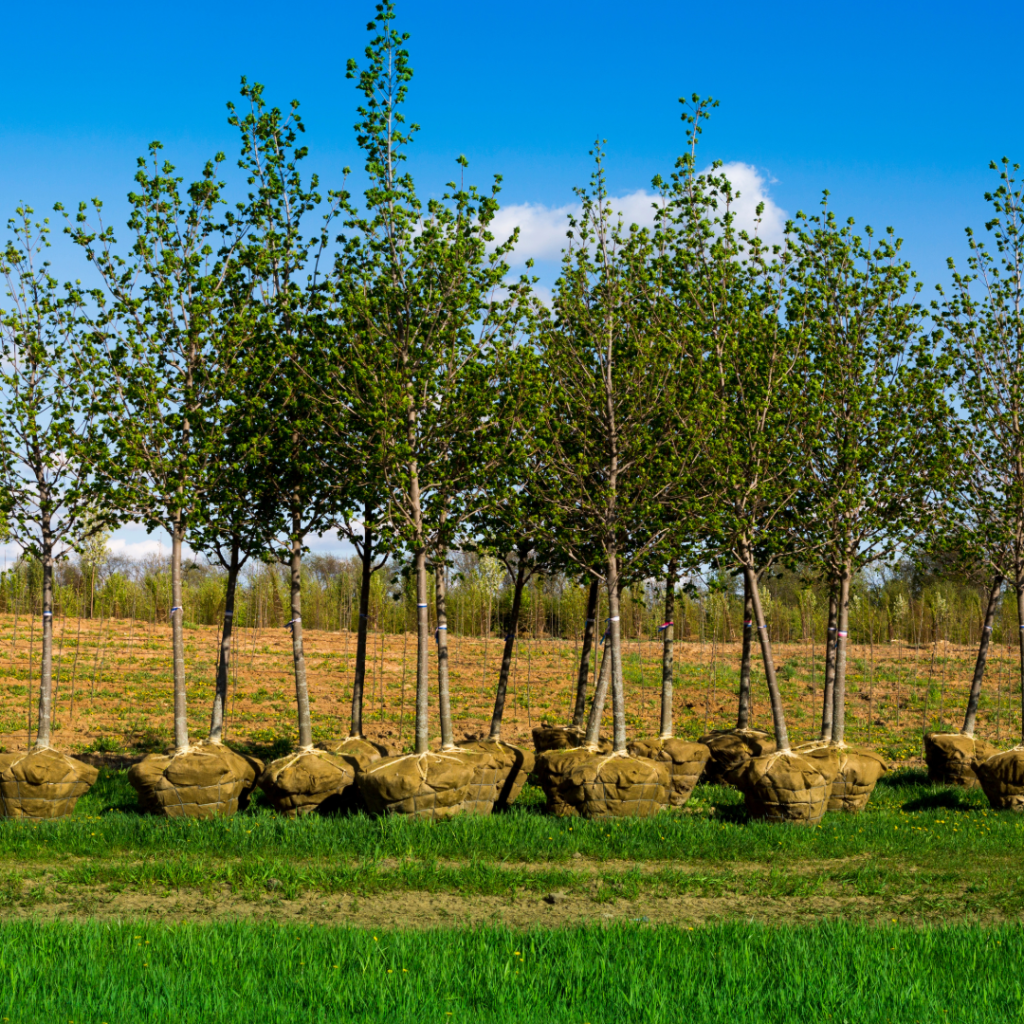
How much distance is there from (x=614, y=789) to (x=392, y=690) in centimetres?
1552

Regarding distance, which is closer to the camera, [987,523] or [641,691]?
[987,523]

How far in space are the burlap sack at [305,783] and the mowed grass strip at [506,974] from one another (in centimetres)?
415

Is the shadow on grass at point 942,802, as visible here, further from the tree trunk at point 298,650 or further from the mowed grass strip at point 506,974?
the tree trunk at point 298,650

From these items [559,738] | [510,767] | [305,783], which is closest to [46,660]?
[305,783]

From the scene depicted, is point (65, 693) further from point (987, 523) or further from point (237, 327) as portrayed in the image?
point (987, 523)

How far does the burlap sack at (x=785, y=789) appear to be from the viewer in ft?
39.8

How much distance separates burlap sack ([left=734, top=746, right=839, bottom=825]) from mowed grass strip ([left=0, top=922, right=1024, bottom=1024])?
403 cm

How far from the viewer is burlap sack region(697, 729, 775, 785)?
49.8 feet

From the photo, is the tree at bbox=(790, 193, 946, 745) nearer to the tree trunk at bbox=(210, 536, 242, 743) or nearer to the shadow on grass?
the shadow on grass

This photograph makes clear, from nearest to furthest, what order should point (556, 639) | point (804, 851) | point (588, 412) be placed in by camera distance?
point (804, 851) → point (588, 412) → point (556, 639)

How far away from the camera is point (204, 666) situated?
2711 centimetres

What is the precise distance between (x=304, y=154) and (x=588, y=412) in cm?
542

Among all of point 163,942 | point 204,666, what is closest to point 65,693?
point 204,666

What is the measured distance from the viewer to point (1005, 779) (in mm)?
13484
